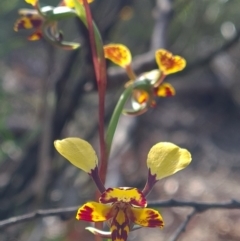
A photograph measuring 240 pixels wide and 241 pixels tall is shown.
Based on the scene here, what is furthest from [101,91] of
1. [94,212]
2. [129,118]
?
[129,118]

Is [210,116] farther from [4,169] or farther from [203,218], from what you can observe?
[4,169]

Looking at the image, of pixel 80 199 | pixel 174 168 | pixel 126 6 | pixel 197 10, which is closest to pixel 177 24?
pixel 197 10

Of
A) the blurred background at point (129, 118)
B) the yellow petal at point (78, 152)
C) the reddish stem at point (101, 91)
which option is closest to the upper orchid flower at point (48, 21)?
the reddish stem at point (101, 91)

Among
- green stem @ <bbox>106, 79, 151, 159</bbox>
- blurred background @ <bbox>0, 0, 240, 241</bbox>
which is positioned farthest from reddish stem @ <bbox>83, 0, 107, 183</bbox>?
blurred background @ <bbox>0, 0, 240, 241</bbox>

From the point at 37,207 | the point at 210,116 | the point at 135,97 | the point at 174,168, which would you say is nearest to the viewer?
the point at 174,168

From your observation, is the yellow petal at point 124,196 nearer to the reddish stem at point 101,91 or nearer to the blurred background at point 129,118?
the reddish stem at point 101,91

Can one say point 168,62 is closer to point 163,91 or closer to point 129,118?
point 163,91
